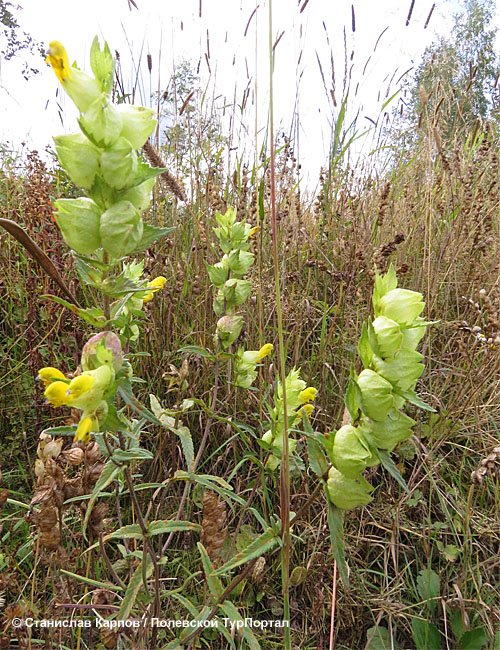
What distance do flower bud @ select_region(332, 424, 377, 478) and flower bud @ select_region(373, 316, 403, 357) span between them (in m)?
0.14

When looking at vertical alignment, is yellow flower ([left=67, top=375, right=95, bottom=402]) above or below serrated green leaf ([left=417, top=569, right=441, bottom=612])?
above

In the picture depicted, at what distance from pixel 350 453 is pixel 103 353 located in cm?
42

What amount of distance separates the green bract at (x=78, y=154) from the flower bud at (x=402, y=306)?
52 cm

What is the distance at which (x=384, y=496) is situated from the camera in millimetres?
1622

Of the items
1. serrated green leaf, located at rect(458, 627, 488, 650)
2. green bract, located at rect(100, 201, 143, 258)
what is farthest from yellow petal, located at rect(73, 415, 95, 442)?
serrated green leaf, located at rect(458, 627, 488, 650)

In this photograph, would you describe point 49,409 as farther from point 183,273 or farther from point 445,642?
point 445,642

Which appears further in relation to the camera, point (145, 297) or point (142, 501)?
point (142, 501)

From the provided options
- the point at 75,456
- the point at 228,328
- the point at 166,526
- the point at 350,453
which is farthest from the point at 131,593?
the point at 228,328

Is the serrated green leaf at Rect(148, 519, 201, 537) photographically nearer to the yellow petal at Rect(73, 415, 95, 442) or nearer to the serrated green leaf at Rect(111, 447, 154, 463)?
the serrated green leaf at Rect(111, 447, 154, 463)

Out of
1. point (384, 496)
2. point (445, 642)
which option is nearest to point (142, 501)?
point (384, 496)

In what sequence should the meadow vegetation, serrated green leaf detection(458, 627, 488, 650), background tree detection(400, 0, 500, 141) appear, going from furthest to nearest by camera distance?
1. background tree detection(400, 0, 500, 141)
2. serrated green leaf detection(458, 627, 488, 650)
3. the meadow vegetation

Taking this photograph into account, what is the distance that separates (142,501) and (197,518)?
19cm

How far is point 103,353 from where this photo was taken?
755 millimetres

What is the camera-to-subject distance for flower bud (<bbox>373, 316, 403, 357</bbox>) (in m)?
0.75
